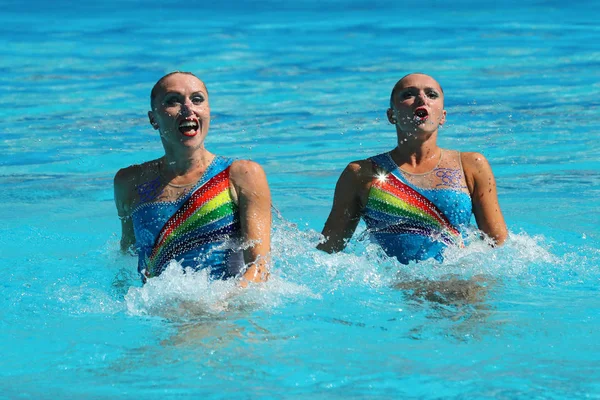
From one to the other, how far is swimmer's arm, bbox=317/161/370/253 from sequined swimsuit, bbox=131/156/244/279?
78 cm

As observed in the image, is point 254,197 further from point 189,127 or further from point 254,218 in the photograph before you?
point 189,127

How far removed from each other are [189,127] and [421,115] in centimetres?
132

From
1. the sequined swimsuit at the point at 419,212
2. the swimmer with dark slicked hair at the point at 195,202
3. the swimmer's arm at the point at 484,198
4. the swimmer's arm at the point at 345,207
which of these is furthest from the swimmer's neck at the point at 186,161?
the swimmer's arm at the point at 484,198

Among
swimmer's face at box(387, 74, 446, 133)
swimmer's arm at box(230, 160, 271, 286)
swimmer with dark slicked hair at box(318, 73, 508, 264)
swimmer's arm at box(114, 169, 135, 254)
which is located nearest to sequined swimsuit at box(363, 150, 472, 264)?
swimmer with dark slicked hair at box(318, 73, 508, 264)

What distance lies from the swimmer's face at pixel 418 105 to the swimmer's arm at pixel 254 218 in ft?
3.24

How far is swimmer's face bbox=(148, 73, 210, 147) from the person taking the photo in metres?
4.82

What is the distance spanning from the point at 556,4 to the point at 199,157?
44.5 ft

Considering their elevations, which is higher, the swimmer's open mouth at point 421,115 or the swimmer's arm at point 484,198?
the swimmer's open mouth at point 421,115

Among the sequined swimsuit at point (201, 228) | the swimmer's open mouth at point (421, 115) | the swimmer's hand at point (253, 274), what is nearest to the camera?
the swimmer's hand at point (253, 274)

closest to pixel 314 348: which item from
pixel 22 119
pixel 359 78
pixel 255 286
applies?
pixel 255 286

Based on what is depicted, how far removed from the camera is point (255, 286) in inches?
189

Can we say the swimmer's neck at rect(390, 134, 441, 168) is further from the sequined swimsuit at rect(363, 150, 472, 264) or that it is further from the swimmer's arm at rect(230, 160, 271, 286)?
the swimmer's arm at rect(230, 160, 271, 286)

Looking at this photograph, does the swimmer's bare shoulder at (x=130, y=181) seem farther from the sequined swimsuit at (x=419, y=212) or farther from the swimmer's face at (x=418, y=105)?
the swimmer's face at (x=418, y=105)

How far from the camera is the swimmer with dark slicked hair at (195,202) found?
484 cm
